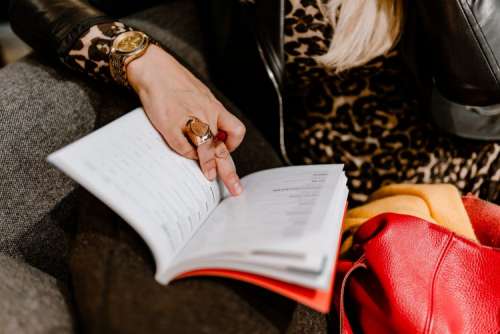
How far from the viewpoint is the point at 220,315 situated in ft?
1.48

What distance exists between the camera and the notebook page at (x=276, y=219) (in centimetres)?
42

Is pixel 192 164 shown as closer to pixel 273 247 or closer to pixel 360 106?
pixel 273 247

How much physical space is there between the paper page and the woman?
46mm

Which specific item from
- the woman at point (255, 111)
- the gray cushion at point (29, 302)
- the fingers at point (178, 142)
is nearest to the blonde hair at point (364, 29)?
the woman at point (255, 111)

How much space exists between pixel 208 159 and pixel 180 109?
81 millimetres

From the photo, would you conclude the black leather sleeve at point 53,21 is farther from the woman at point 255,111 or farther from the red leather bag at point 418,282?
the red leather bag at point 418,282

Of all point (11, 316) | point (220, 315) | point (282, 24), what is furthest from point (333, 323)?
point (282, 24)

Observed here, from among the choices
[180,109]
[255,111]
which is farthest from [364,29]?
[180,109]

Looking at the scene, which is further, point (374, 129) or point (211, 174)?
point (374, 129)

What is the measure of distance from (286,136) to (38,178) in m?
0.52

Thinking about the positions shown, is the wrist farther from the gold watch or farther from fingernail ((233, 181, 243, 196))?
fingernail ((233, 181, 243, 196))

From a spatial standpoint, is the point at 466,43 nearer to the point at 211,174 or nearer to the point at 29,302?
the point at 211,174

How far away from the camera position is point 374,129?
34.8 inches

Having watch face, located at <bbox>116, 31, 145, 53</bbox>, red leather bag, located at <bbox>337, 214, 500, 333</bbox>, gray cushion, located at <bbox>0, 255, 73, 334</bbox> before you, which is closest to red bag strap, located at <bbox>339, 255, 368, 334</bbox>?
red leather bag, located at <bbox>337, 214, 500, 333</bbox>
